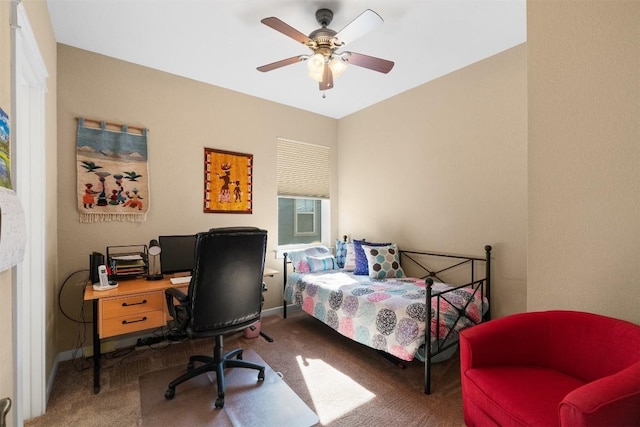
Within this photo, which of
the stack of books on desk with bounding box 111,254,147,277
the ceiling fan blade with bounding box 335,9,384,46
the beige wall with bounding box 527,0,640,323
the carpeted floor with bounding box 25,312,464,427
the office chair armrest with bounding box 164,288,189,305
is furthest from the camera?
the stack of books on desk with bounding box 111,254,147,277

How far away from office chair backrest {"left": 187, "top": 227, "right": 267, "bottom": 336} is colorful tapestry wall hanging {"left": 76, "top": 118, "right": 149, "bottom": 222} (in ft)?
4.70

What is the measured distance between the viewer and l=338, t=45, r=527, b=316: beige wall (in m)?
2.66

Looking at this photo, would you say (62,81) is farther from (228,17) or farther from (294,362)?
(294,362)

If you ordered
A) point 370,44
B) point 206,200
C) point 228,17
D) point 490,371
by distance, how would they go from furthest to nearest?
point 206,200 → point 370,44 → point 228,17 → point 490,371

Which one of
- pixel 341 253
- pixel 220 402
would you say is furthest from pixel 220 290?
pixel 341 253

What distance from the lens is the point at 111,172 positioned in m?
2.76

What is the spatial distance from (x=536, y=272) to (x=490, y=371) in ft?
2.25

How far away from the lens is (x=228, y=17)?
222 cm

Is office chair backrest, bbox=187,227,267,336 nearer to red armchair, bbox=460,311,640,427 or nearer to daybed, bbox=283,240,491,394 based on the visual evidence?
daybed, bbox=283,240,491,394

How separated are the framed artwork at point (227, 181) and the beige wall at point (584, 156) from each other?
2820 millimetres

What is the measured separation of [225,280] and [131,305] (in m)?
0.84

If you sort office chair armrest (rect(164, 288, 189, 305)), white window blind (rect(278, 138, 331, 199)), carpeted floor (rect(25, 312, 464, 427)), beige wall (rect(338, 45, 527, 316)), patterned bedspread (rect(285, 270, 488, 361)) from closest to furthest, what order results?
1. carpeted floor (rect(25, 312, 464, 427))
2. office chair armrest (rect(164, 288, 189, 305))
3. patterned bedspread (rect(285, 270, 488, 361))
4. beige wall (rect(338, 45, 527, 316))
5. white window blind (rect(278, 138, 331, 199))

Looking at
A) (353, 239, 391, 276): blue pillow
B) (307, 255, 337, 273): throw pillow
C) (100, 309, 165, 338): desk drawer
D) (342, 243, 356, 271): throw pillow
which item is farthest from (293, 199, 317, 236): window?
(100, 309, 165, 338): desk drawer

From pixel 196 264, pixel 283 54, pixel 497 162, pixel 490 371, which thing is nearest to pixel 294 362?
pixel 196 264
